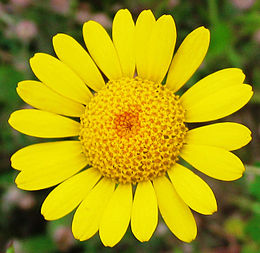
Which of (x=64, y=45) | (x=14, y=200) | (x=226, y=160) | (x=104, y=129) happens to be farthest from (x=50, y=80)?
(x=14, y=200)

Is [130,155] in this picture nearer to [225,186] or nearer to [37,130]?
[37,130]

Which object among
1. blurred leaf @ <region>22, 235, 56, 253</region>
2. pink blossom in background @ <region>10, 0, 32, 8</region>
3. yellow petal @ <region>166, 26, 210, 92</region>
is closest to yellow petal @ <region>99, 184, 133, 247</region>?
yellow petal @ <region>166, 26, 210, 92</region>

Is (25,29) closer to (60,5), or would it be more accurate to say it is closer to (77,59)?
(60,5)

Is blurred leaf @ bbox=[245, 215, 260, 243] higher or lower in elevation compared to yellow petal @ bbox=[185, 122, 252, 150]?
lower

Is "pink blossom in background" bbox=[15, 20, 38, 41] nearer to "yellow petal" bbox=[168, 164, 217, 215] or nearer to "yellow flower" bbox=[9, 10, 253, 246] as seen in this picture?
"yellow flower" bbox=[9, 10, 253, 246]

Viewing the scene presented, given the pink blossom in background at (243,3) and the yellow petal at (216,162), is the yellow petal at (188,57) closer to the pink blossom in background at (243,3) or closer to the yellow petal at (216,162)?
the yellow petal at (216,162)

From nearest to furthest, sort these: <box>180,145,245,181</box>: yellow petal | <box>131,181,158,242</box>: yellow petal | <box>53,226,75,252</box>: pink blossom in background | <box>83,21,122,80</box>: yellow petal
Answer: <box>180,145,245,181</box>: yellow petal
<box>131,181,158,242</box>: yellow petal
<box>83,21,122,80</box>: yellow petal
<box>53,226,75,252</box>: pink blossom in background
